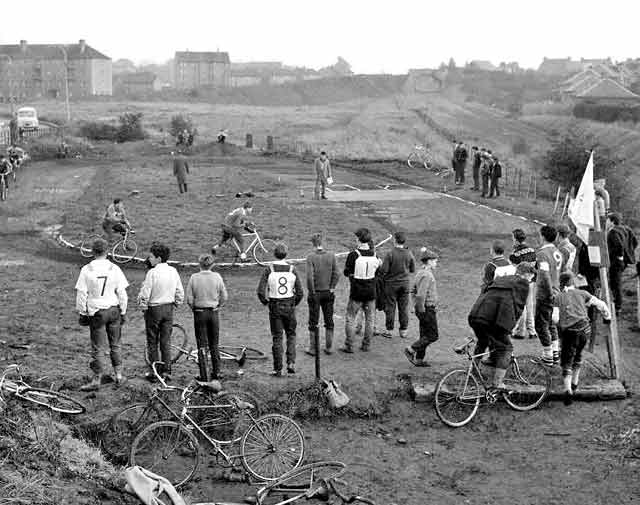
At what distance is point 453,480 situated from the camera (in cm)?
1013

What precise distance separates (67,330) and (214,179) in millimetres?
21784

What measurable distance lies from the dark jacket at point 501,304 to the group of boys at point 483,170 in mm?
19422

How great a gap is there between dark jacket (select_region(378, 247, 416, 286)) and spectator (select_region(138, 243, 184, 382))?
3.76 m

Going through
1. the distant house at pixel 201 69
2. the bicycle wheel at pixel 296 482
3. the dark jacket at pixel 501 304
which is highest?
the distant house at pixel 201 69

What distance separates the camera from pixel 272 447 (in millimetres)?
9695

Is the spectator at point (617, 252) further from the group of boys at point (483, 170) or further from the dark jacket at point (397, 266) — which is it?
the group of boys at point (483, 170)

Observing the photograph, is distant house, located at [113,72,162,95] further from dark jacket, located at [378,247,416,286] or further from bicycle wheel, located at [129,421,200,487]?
bicycle wheel, located at [129,421,200,487]

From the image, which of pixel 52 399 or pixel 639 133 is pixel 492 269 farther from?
pixel 639 133

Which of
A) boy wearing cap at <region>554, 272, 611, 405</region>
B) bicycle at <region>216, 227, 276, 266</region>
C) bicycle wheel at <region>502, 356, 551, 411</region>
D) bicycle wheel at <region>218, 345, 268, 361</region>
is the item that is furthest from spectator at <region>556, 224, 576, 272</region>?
bicycle at <region>216, 227, 276, 266</region>

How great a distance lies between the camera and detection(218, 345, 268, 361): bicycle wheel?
13.0m

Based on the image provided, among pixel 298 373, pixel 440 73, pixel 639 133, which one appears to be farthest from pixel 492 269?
pixel 440 73

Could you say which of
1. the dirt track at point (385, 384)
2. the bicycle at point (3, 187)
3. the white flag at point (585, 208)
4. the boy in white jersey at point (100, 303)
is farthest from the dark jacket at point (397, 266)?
the bicycle at point (3, 187)

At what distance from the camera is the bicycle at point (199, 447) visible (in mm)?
9336

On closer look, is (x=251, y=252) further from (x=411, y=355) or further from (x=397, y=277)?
(x=411, y=355)
